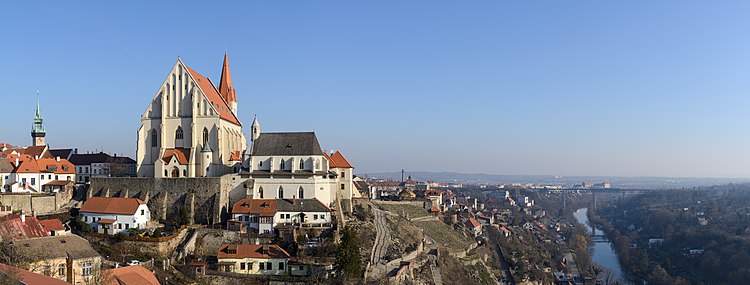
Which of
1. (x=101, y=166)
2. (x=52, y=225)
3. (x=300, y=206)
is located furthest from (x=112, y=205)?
(x=101, y=166)

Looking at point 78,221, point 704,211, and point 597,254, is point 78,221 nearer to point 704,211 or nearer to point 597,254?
point 597,254

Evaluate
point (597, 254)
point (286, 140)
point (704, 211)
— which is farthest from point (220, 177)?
point (704, 211)

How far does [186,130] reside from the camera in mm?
58344

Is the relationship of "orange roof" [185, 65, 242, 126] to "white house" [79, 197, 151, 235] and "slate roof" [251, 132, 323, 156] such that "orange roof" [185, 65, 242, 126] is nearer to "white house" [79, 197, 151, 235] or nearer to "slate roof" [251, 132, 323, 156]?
"slate roof" [251, 132, 323, 156]

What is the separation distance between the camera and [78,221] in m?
46.9

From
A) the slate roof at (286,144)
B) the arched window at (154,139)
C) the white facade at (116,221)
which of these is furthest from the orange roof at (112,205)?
the slate roof at (286,144)

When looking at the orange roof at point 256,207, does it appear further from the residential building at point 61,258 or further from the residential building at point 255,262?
the residential building at point 61,258

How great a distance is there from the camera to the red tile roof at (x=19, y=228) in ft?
123

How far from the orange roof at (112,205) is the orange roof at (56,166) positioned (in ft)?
33.8

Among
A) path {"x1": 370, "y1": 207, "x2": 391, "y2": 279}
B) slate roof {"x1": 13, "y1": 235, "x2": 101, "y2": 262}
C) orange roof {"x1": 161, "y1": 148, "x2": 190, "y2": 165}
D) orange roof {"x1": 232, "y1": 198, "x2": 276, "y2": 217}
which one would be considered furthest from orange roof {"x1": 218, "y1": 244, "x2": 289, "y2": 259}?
orange roof {"x1": 161, "y1": 148, "x2": 190, "y2": 165}

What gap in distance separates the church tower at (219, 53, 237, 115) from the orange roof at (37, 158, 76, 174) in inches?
668

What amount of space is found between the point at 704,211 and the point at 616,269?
72269mm

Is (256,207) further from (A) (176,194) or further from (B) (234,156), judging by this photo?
(B) (234,156)

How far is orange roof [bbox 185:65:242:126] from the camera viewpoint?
59.2 m
